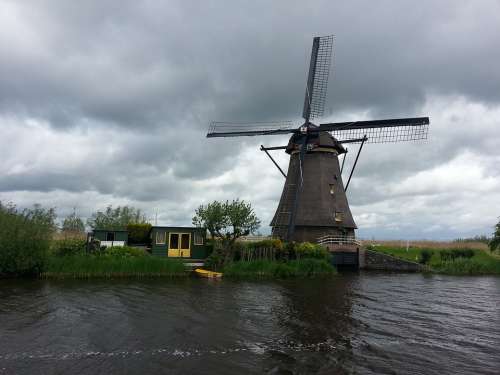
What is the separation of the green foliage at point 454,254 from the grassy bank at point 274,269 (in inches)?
602

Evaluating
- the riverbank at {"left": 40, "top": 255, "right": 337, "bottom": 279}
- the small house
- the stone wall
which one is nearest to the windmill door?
the small house

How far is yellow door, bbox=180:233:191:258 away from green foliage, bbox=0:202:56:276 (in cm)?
1004

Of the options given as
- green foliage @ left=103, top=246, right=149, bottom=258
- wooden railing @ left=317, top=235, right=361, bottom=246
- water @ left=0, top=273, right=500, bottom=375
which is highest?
wooden railing @ left=317, top=235, right=361, bottom=246

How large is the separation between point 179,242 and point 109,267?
23.9 feet

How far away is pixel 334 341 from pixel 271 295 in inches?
328

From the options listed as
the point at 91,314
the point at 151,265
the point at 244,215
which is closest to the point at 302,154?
the point at 244,215

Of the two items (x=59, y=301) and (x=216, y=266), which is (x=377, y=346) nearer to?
(x=59, y=301)

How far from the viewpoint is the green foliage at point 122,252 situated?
2709 centimetres

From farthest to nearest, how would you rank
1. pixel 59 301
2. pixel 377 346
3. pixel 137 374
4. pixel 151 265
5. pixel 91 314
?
pixel 151 265, pixel 59 301, pixel 91 314, pixel 377 346, pixel 137 374

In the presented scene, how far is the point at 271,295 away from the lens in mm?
20438

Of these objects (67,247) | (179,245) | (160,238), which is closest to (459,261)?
(179,245)

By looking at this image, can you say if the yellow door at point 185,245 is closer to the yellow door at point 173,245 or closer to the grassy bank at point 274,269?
the yellow door at point 173,245

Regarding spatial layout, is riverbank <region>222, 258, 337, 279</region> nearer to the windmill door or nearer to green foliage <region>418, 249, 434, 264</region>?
the windmill door

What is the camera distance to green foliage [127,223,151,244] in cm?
3456
